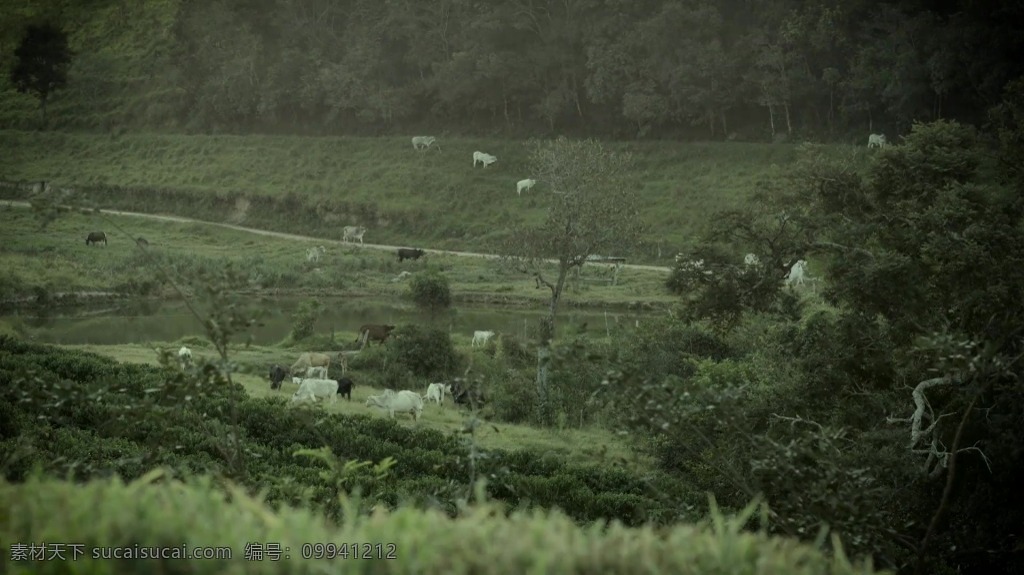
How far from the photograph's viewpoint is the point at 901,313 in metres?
14.5

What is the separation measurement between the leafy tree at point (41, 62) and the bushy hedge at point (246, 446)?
6794 centimetres

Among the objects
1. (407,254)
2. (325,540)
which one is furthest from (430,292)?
(325,540)

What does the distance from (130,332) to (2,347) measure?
18.0 metres

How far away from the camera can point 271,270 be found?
154 feet

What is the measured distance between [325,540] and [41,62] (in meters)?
85.1

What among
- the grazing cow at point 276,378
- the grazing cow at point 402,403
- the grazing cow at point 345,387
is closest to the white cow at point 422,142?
the grazing cow at point 276,378

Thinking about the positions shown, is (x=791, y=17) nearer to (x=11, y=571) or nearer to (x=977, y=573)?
(x=977, y=573)

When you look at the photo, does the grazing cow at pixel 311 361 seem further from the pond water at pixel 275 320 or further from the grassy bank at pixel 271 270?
the grassy bank at pixel 271 270

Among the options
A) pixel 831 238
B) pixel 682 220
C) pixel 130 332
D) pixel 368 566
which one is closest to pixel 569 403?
pixel 831 238

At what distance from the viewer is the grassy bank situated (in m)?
42.5

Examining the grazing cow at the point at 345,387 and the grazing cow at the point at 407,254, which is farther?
the grazing cow at the point at 407,254

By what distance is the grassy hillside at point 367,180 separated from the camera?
55031mm

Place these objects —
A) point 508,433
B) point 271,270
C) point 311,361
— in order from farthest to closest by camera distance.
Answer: point 271,270 → point 311,361 → point 508,433

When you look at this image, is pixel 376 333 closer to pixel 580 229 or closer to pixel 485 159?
pixel 580 229
